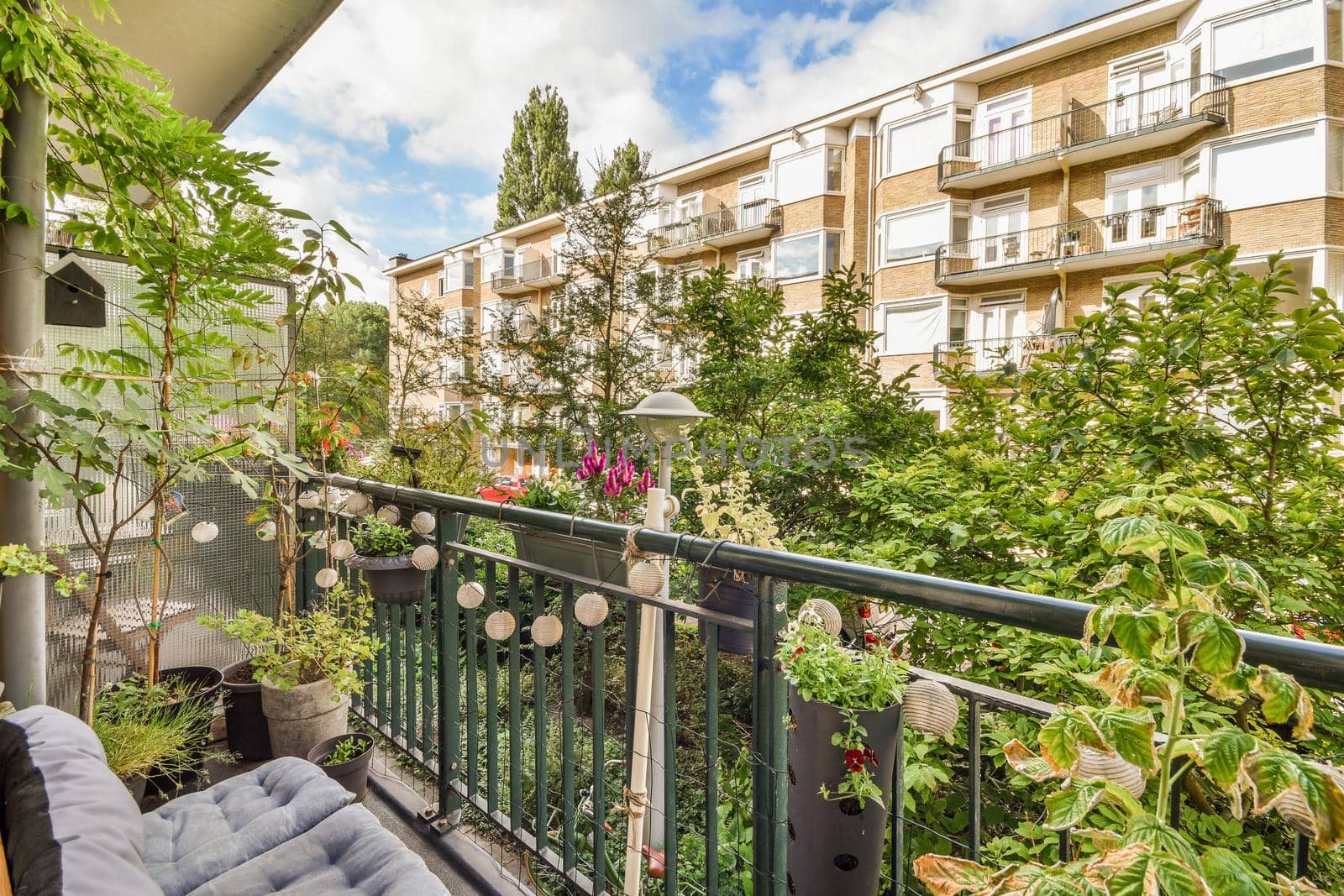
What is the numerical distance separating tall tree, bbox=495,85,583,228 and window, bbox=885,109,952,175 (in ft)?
30.3

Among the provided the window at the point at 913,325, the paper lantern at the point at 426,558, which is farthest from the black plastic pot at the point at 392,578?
the window at the point at 913,325

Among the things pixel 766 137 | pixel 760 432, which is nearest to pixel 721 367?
pixel 760 432

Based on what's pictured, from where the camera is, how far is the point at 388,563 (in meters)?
1.98

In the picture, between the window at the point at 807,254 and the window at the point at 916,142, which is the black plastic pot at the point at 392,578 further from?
the window at the point at 916,142

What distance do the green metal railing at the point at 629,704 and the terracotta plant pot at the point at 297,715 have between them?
0.24 m

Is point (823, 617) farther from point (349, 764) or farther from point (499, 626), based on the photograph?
point (349, 764)

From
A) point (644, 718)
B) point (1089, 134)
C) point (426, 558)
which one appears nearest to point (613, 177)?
point (426, 558)

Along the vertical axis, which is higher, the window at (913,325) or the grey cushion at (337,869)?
the window at (913,325)

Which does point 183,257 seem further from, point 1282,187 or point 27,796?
point 1282,187

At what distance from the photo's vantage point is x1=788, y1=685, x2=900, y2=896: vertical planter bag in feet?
2.81

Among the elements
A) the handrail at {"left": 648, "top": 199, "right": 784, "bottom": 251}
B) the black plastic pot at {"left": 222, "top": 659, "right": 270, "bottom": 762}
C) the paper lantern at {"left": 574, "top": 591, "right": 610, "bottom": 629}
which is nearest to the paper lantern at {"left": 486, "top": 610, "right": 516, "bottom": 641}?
the paper lantern at {"left": 574, "top": 591, "right": 610, "bottom": 629}

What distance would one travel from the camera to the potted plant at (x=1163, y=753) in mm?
490

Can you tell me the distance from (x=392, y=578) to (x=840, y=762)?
160 cm

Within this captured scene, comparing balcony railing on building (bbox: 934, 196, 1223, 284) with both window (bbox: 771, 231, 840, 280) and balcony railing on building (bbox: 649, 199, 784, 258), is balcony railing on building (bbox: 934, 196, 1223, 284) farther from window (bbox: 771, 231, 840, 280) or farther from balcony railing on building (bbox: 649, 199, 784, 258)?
balcony railing on building (bbox: 649, 199, 784, 258)
